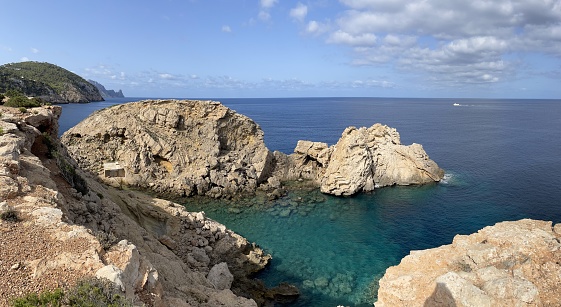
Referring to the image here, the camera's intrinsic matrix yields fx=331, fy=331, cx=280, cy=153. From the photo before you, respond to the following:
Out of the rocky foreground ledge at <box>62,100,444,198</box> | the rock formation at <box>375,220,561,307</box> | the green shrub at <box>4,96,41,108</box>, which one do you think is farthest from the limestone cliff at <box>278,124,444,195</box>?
the green shrub at <box>4,96,41,108</box>

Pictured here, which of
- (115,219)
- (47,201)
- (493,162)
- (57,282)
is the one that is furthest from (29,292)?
(493,162)

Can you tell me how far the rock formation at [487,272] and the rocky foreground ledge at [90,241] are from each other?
717 cm

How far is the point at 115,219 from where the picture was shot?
65.0 ft

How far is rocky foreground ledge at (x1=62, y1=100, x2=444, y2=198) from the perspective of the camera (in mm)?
46938

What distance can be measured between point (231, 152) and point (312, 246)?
25.2 meters

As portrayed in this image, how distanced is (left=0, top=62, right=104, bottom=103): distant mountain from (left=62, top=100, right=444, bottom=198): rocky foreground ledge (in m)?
99.7

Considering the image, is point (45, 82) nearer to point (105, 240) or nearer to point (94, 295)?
point (105, 240)

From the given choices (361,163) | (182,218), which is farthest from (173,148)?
(361,163)

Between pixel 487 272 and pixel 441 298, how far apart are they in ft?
7.95

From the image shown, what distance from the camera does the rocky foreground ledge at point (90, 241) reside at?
928 centimetres

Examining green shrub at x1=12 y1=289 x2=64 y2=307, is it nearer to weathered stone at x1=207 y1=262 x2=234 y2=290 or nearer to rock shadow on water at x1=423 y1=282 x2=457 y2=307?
rock shadow on water at x1=423 y1=282 x2=457 y2=307

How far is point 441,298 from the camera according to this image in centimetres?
1320

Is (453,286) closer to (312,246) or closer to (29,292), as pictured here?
(29,292)

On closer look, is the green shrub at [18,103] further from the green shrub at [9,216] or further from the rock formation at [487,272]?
the rock formation at [487,272]
